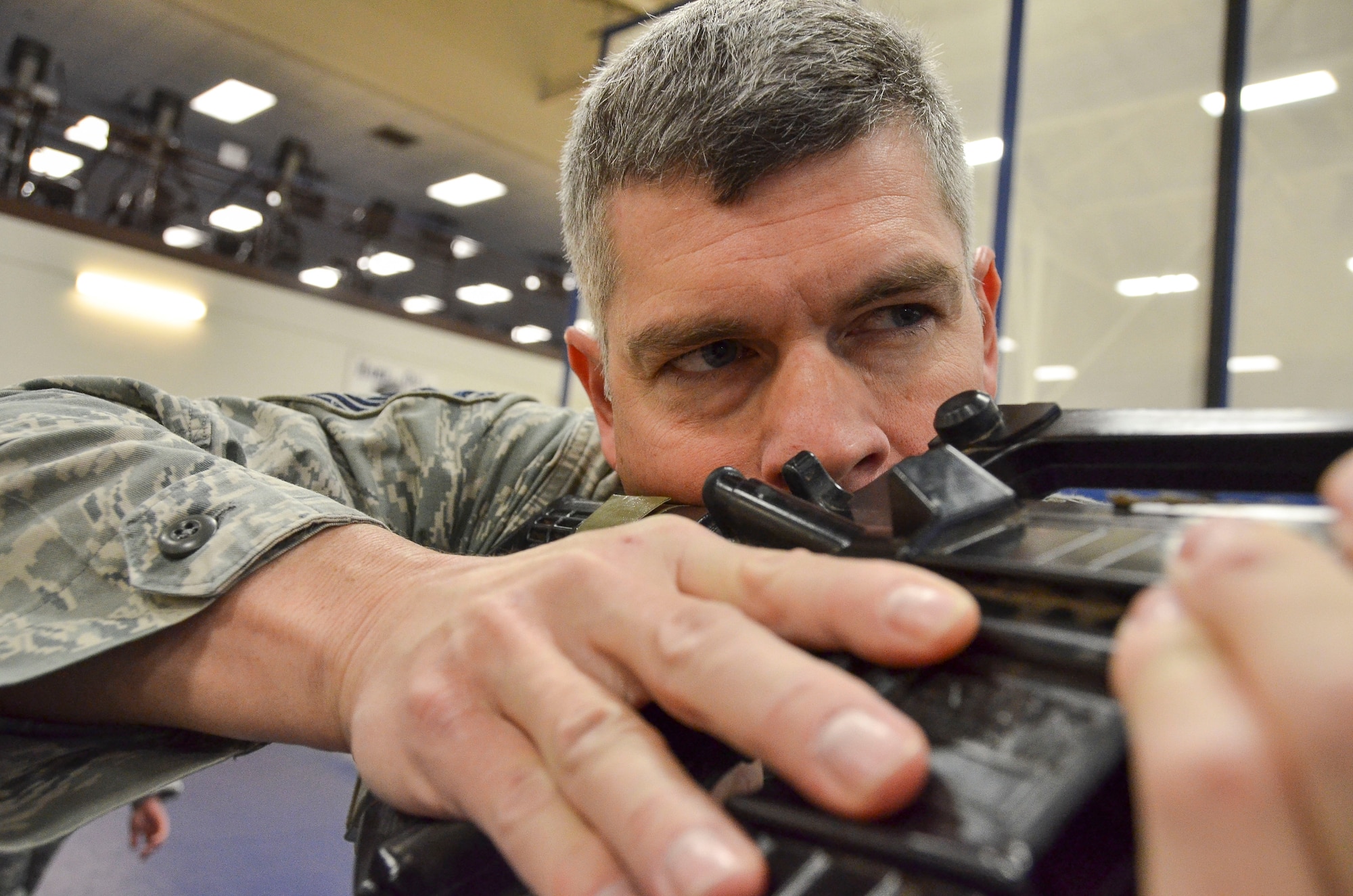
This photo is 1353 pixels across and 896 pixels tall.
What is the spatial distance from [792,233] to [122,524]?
596 mm

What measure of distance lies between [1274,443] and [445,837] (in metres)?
0.40

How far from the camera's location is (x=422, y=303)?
913 centimetres

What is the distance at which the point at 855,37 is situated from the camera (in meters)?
0.95

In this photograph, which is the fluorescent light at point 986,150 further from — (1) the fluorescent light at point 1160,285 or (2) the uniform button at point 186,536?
(2) the uniform button at point 186,536

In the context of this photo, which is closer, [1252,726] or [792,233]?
[1252,726]

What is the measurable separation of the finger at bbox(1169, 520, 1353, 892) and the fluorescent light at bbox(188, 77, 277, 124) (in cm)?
684

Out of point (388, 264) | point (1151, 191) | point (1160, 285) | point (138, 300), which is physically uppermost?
point (388, 264)

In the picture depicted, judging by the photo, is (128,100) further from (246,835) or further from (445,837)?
(445,837)

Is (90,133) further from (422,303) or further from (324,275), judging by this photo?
(422,303)

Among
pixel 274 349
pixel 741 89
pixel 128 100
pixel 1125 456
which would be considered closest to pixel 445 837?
pixel 1125 456

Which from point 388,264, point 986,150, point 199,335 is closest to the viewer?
point 986,150

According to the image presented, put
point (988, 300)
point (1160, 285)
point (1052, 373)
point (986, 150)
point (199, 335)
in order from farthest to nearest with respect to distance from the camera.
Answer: point (199, 335)
point (986, 150)
point (1052, 373)
point (1160, 285)
point (988, 300)

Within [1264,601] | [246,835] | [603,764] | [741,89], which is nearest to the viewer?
[1264,601]

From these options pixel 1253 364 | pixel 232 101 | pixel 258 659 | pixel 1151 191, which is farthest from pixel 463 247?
pixel 258 659
